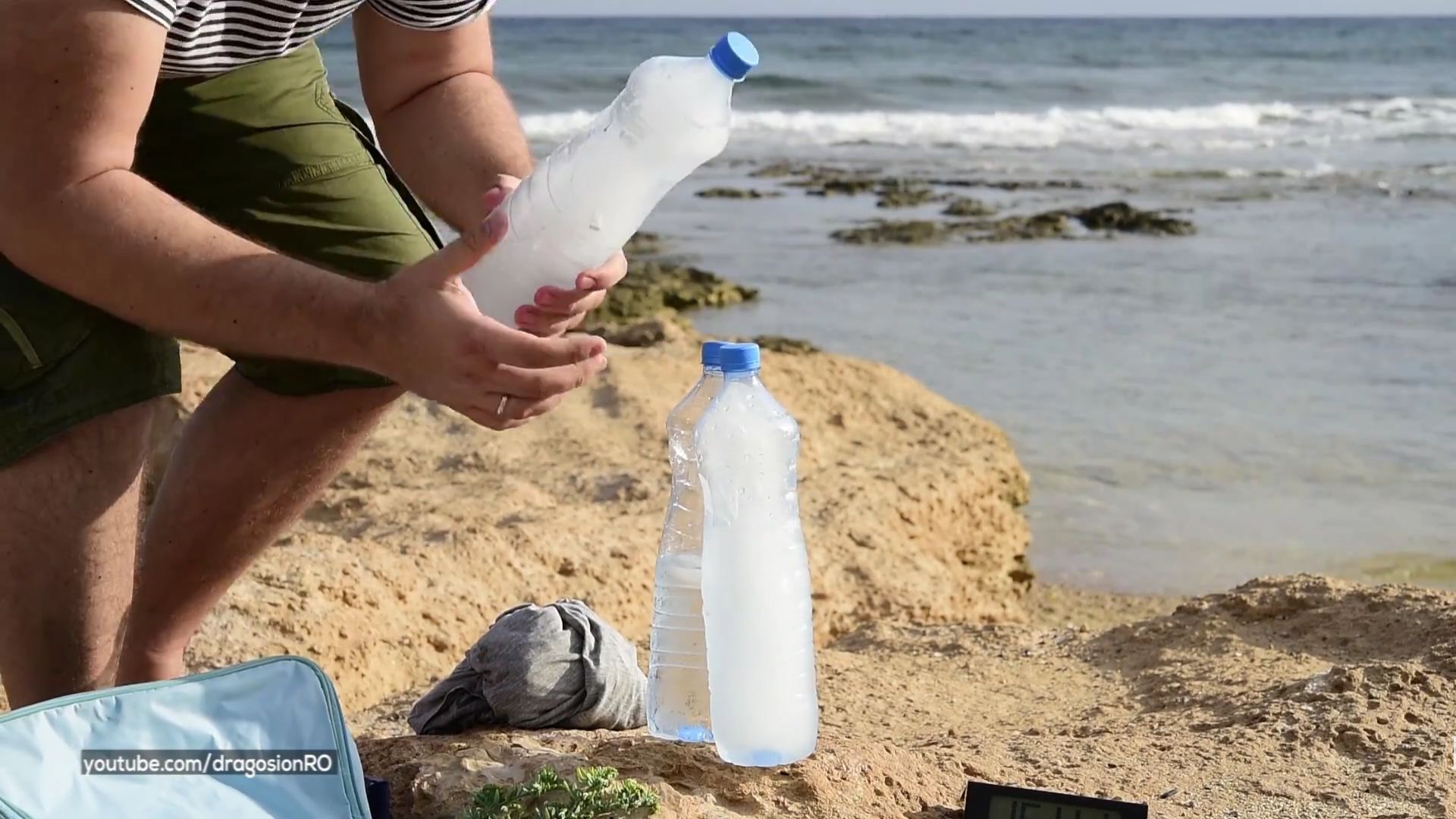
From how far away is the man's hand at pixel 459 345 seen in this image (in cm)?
204

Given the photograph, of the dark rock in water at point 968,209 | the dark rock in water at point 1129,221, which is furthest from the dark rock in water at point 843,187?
the dark rock in water at point 1129,221

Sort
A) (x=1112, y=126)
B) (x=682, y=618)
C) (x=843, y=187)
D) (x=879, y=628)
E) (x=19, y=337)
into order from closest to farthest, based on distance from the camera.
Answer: (x=19, y=337) < (x=682, y=618) < (x=879, y=628) < (x=843, y=187) < (x=1112, y=126)

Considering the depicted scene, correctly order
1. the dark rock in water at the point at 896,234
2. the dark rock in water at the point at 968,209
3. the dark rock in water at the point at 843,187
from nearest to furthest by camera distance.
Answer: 1. the dark rock in water at the point at 896,234
2. the dark rock in water at the point at 968,209
3. the dark rock in water at the point at 843,187

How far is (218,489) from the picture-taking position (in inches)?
111

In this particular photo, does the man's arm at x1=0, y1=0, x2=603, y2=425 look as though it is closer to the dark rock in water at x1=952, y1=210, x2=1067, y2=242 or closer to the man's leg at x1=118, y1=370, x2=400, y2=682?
the man's leg at x1=118, y1=370, x2=400, y2=682

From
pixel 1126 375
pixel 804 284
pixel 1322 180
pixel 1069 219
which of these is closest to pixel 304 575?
pixel 1126 375

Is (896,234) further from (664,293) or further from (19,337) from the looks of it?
(19,337)

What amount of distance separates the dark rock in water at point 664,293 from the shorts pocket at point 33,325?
6.50m

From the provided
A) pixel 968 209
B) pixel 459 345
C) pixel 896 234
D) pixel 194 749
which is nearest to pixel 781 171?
pixel 968 209

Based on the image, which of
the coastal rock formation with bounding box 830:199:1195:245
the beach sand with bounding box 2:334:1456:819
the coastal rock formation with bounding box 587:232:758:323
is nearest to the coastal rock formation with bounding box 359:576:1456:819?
the beach sand with bounding box 2:334:1456:819

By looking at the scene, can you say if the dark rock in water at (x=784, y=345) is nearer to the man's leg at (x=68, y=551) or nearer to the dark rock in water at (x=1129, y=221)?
the man's leg at (x=68, y=551)

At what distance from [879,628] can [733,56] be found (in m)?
2.44

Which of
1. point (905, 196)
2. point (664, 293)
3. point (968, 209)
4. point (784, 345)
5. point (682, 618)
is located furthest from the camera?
point (905, 196)

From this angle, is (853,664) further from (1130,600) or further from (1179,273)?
(1179,273)
